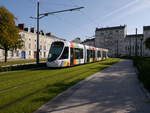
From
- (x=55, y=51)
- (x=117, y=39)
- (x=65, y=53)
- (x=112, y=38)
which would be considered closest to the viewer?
(x=55, y=51)

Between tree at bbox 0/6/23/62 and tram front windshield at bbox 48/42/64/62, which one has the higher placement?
tree at bbox 0/6/23/62

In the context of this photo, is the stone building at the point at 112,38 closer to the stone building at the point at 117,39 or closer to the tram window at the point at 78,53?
the stone building at the point at 117,39

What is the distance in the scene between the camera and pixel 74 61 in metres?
20.6

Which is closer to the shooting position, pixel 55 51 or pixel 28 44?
pixel 55 51

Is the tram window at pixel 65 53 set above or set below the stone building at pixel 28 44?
below

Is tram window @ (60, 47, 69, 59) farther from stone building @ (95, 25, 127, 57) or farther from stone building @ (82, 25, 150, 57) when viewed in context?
stone building @ (95, 25, 127, 57)

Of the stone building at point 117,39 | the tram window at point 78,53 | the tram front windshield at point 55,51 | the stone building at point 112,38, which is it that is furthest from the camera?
the stone building at point 112,38

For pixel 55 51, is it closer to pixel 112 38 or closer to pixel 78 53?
pixel 78 53

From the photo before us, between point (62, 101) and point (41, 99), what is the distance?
0.81 m

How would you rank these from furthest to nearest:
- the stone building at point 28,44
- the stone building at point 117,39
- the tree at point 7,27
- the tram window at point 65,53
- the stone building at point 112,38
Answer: the stone building at point 112,38, the stone building at point 117,39, the stone building at point 28,44, the tree at point 7,27, the tram window at point 65,53

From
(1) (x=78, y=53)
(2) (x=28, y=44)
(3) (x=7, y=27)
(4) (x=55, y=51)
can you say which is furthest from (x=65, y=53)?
(2) (x=28, y=44)

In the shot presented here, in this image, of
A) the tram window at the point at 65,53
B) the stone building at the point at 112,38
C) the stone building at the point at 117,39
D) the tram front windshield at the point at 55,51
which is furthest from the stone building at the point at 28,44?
the stone building at the point at 112,38

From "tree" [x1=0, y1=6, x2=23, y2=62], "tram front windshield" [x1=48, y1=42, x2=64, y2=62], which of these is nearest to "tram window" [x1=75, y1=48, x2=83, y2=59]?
"tram front windshield" [x1=48, y1=42, x2=64, y2=62]

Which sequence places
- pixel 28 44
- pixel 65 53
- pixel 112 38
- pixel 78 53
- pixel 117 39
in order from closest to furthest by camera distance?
pixel 65 53 → pixel 78 53 → pixel 28 44 → pixel 117 39 → pixel 112 38
